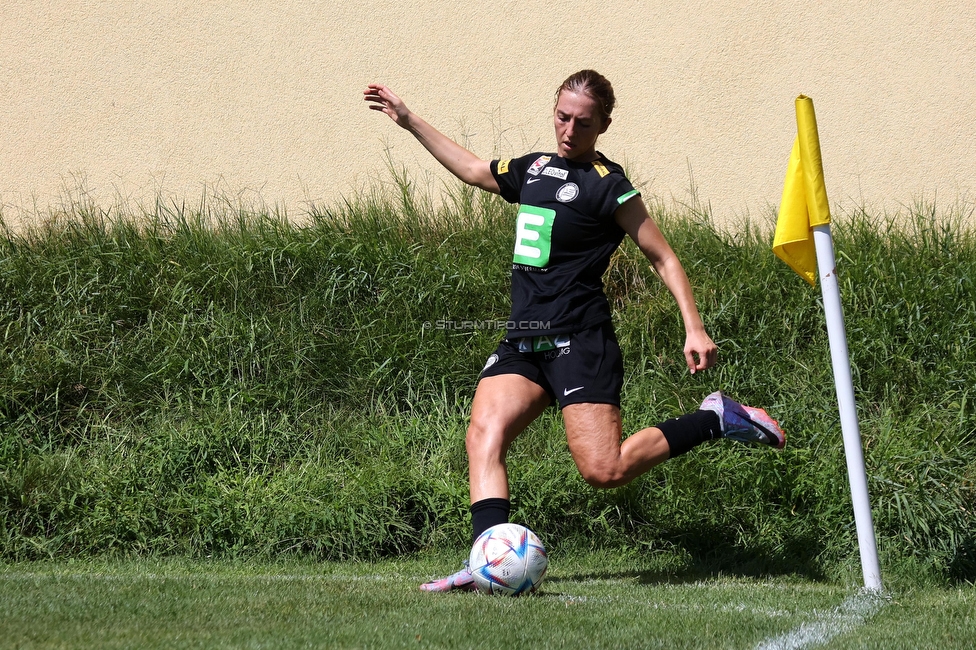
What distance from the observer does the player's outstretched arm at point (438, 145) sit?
15.0ft

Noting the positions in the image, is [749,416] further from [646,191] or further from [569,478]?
[646,191]

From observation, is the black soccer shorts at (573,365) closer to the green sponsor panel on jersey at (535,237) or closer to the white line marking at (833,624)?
the green sponsor panel on jersey at (535,237)

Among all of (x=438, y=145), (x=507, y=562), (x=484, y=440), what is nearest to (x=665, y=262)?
(x=484, y=440)

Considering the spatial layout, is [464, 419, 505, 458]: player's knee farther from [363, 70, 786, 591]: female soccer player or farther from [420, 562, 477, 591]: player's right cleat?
[420, 562, 477, 591]: player's right cleat

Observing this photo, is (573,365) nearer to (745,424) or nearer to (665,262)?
(665,262)

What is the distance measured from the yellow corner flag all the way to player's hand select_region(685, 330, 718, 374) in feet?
1.60

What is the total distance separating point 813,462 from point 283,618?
2979 millimetres

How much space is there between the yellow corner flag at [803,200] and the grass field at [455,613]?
56.2 inches

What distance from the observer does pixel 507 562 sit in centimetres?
377

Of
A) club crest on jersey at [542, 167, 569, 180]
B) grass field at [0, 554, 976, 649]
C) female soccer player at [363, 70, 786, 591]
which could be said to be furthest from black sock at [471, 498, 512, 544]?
club crest on jersey at [542, 167, 569, 180]

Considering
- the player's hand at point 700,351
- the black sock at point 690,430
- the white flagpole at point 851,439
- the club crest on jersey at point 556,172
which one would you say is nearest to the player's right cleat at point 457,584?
the black sock at point 690,430

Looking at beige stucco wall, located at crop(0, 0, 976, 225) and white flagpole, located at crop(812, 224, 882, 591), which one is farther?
beige stucco wall, located at crop(0, 0, 976, 225)

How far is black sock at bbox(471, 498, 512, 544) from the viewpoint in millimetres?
3939

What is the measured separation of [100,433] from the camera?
19.3 feet
